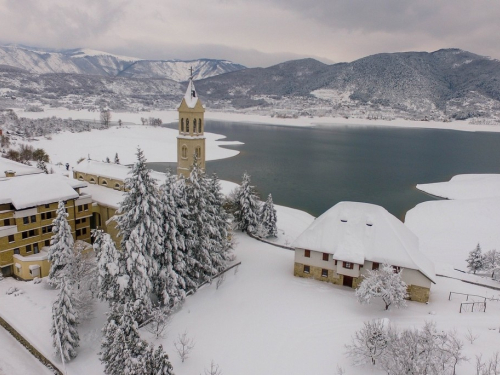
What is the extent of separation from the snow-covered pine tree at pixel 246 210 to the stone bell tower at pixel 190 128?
27.9 feet

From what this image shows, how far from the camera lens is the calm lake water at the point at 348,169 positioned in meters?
66.9

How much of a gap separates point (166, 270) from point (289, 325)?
9006 mm

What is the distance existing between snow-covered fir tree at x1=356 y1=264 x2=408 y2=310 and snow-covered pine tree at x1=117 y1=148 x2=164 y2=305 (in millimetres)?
14023

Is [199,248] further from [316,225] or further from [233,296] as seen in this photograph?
[316,225]

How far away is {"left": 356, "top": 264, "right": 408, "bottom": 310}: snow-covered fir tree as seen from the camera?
22281 mm

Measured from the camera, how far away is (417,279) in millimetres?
24891

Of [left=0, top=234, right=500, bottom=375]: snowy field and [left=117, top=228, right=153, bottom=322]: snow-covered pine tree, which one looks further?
[left=117, top=228, right=153, bottom=322]: snow-covered pine tree

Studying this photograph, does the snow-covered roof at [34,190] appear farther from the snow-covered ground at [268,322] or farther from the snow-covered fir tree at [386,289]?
the snow-covered fir tree at [386,289]

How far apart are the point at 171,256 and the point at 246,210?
18885mm

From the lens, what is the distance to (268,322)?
2234cm

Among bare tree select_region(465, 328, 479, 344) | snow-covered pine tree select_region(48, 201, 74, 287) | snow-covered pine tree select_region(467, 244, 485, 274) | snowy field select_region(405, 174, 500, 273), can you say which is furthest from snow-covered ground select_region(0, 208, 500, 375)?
snowy field select_region(405, 174, 500, 273)

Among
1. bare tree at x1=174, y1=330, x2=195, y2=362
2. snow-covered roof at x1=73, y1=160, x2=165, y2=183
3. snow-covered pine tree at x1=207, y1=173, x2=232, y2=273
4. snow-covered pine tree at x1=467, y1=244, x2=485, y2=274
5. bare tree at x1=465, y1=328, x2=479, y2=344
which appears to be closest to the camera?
bare tree at x1=465, y1=328, x2=479, y2=344

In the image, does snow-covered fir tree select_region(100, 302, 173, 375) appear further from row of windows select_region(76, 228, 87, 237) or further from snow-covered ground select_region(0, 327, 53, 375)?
row of windows select_region(76, 228, 87, 237)

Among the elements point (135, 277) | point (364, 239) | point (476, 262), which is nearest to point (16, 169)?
point (135, 277)
